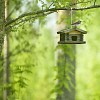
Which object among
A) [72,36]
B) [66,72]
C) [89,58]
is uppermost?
[72,36]

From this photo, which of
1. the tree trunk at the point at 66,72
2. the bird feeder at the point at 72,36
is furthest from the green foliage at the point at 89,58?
the bird feeder at the point at 72,36

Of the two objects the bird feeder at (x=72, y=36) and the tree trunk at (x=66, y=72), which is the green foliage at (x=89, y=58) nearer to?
the tree trunk at (x=66, y=72)

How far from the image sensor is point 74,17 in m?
5.67

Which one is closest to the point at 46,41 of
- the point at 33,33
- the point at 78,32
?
the point at 33,33

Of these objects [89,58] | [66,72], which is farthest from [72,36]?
[89,58]

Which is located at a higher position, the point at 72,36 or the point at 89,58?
the point at 72,36

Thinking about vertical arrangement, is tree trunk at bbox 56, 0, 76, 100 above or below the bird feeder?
below

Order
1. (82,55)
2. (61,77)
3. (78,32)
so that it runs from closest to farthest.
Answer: (78,32)
(61,77)
(82,55)

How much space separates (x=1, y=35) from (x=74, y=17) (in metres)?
1.86

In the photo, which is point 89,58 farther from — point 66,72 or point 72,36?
point 72,36

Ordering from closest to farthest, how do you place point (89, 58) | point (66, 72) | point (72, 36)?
point (72, 36) < point (66, 72) < point (89, 58)

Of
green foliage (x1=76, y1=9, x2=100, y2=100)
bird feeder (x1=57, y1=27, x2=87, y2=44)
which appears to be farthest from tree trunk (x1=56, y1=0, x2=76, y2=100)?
green foliage (x1=76, y1=9, x2=100, y2=100)

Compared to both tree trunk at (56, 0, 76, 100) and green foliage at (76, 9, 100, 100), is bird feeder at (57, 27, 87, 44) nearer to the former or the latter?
tree trunk at (56, 0, 76, 100)

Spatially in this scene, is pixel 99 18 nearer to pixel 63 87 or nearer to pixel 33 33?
pixel 33 33
